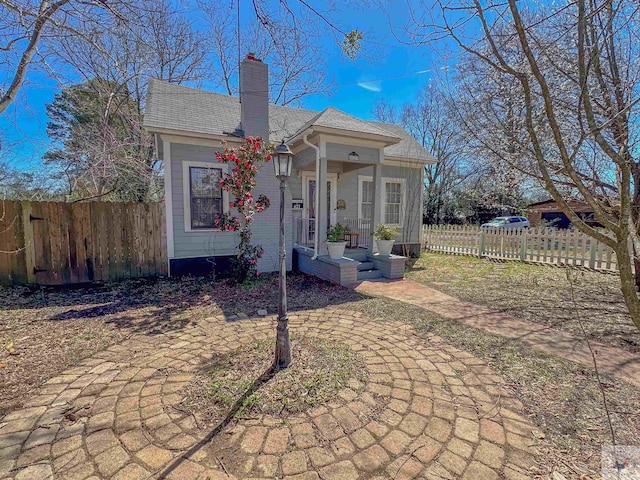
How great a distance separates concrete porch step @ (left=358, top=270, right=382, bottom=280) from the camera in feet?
23.0

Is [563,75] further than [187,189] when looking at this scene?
No

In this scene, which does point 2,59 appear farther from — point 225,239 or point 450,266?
point 450,266

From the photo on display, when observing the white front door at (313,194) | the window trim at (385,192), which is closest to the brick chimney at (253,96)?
the white front door at (313,194)

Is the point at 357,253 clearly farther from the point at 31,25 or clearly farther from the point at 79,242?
the point at 31,25

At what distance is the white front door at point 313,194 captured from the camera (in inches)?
343

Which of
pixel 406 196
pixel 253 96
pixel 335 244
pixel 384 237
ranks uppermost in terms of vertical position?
pixel 253 96

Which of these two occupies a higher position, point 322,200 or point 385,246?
point 322,200

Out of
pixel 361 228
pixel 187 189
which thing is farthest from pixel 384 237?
pixel 187 189

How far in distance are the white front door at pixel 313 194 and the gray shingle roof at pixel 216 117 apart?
1.35 metres

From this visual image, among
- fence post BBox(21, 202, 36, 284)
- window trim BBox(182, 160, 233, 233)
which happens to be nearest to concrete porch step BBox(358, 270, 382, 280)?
window trim BBox(182, 160, 233, 233)

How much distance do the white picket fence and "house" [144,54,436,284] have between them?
4346 millimetres

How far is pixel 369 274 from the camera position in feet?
23.4

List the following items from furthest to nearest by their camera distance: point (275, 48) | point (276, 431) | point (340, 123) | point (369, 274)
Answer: point (369, 274) → point (340, 123) → point (275, 48) → point (276, 431)

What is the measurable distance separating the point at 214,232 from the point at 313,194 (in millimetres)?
3153
